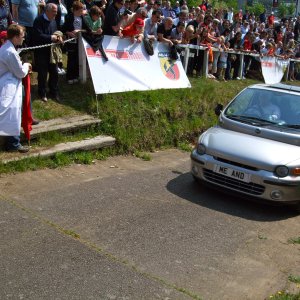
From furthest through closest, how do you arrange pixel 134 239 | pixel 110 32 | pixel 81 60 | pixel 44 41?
pixel 110 32 < pixel 81 60 < pixel 44 41 < pixel 134 239

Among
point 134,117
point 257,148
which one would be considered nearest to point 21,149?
point 134,117

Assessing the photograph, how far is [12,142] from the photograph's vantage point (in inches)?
303

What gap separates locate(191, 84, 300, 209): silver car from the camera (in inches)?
267

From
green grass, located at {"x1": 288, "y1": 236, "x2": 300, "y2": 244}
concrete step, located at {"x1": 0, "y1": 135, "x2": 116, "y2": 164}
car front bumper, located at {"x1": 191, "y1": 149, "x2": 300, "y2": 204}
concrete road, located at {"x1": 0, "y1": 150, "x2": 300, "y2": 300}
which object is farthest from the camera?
concrete step, located at {"x1": 0, "y1": 135, "x2": 116, "y2": 164}

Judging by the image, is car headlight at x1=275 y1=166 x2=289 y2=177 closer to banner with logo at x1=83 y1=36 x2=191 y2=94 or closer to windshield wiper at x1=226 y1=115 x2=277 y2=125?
windshield wiper at x1=226 y1=115 x2=277 y2=125

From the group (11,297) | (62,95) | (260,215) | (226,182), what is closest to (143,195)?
(226,182)

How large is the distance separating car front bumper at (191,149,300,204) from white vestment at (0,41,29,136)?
3.01 meters

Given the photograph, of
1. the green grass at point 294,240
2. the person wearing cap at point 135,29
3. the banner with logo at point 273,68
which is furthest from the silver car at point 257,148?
the banner with logo at point 273,68

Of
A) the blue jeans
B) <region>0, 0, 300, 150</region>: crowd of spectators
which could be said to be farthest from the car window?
the blue jeans

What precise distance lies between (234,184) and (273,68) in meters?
11.9

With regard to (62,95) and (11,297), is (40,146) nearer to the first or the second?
(62,95)

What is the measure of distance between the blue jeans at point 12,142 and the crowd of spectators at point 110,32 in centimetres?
190

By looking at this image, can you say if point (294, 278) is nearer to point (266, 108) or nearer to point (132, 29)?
point (266, 108)

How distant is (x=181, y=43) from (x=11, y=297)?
9777mm
